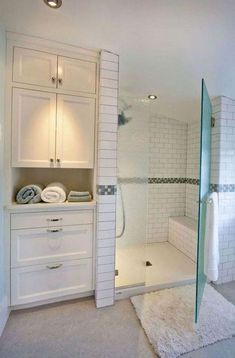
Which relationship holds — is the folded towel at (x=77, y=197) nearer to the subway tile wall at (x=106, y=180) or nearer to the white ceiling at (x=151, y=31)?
the subway tile wall at (x=106, y=180)

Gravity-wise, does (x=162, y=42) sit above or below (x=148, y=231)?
above

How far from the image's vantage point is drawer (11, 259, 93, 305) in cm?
169

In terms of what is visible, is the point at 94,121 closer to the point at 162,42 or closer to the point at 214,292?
the point at 162,42

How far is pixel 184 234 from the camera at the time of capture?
2.96 m

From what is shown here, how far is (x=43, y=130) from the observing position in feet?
5.77

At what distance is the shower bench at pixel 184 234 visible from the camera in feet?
9.11

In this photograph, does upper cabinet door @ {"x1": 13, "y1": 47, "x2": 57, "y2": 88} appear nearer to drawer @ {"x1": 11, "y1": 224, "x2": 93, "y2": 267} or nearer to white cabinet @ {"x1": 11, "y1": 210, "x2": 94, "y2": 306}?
white cabinet @ {"x1": 11, "y1": 210, "x2": 94, "y2": 306}

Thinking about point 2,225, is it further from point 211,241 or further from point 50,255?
point 211,241

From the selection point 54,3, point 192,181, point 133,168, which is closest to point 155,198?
point 192,181

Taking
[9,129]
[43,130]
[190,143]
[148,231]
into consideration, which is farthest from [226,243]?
[9,129]

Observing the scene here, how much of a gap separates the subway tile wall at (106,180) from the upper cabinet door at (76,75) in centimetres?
13

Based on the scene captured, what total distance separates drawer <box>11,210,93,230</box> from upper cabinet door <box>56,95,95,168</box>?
0.45 metres

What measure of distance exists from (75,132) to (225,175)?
179 centimetres

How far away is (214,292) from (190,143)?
2.24 m
